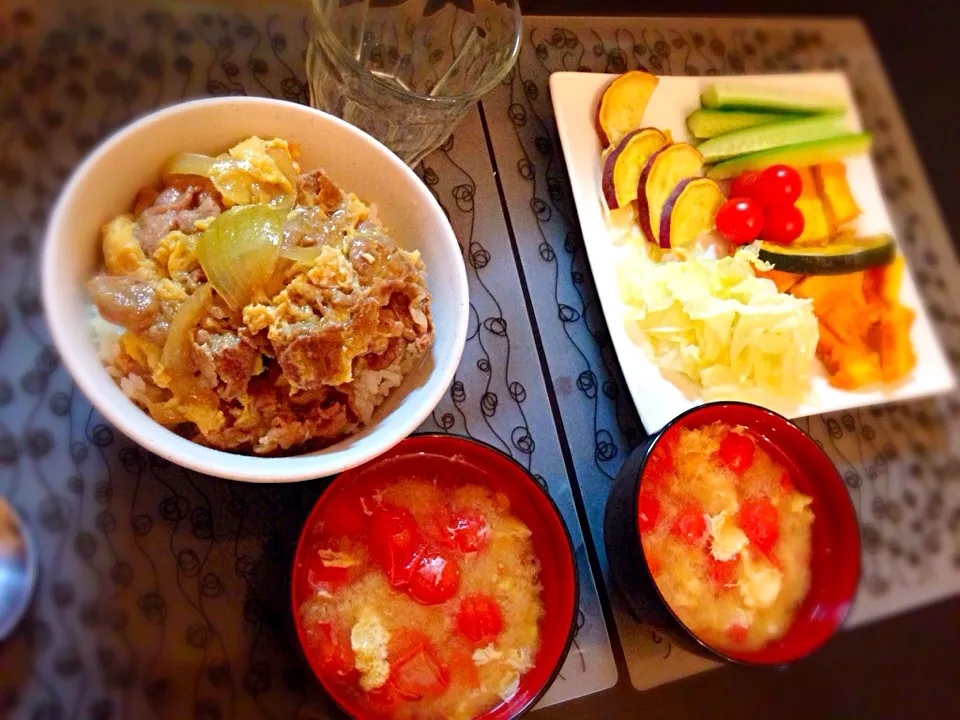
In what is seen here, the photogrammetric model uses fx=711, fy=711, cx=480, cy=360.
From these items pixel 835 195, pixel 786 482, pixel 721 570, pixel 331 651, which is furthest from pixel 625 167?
pixel 331 651

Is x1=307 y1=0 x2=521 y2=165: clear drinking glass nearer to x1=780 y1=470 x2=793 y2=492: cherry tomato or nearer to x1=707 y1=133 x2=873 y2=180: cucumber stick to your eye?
x1=707 y1=133 x2=873 y2=180: cucumber stick

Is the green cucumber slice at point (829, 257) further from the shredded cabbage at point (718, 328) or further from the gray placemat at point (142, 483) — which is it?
the gray placemat at point (142, 483)

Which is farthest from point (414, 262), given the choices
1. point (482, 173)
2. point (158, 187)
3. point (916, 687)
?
point (916, 687)

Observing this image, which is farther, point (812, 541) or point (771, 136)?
point (771, 136)

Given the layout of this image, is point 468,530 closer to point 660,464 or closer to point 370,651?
point 370,651

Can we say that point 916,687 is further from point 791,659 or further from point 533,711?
point 533,711

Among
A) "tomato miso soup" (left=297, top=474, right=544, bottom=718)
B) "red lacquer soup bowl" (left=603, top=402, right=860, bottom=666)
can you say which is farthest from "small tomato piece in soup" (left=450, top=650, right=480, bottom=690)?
"red lacquer soup bowl" (left=603, top=402, right=860, bottom=666)
